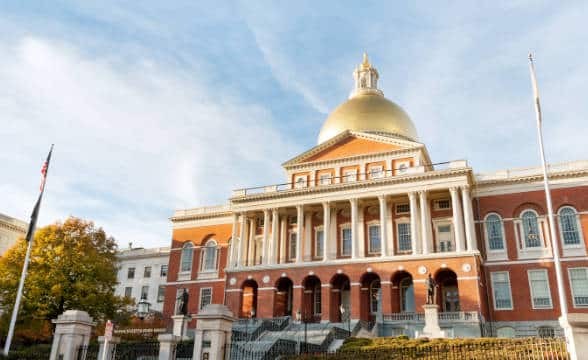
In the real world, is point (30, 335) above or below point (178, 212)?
below

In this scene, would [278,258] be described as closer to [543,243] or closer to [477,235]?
[477,235]

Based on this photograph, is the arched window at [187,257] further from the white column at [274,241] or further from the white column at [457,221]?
the white column at [457,221]

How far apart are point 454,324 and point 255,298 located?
1900 centimetres

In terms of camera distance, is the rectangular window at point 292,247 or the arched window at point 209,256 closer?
the rectangular window at point 292,247

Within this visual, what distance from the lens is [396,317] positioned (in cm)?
3834

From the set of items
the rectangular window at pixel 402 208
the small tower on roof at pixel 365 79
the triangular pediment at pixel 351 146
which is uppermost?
the small tower on roof at pixel 365 79

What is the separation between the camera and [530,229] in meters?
42.0

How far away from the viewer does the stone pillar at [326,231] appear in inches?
1741

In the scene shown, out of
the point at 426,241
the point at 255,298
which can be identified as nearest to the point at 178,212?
the point at 255,298

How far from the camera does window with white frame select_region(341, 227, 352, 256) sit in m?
46.0

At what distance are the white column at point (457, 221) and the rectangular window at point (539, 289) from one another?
6158 mm

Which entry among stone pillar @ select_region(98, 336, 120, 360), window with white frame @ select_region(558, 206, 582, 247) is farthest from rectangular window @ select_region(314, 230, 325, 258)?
stone pillar @ select_region(98, 336, 120, 360)

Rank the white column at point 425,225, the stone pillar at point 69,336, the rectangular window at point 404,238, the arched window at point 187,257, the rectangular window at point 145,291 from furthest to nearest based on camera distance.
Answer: the rectangular window at point 145,291 → the arched window at point 187,257 → the rectangular window at point 404,238 → the white column at point 425,225 → the stone pillar at point 69,336

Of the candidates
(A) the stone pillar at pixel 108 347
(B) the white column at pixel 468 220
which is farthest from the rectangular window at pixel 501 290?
(A) the stone pillar at pixel 108 347
